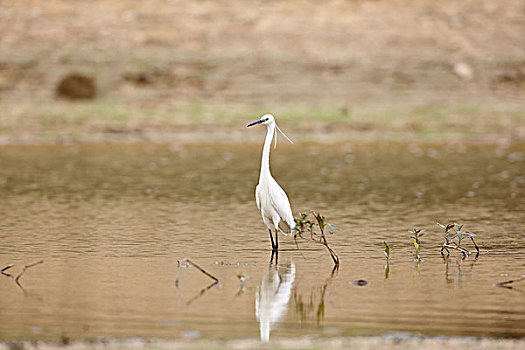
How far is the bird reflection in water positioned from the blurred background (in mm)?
15743

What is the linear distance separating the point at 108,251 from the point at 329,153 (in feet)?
40.4

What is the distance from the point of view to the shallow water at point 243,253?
7.04 metres

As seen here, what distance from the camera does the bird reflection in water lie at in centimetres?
698

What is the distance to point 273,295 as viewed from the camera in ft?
26.0

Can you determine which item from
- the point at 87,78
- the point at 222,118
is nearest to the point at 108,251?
the point at 222,118

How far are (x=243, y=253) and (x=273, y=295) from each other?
2.03m

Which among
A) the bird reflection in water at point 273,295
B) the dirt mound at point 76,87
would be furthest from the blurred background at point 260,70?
the bird reflection in water at point 273,295

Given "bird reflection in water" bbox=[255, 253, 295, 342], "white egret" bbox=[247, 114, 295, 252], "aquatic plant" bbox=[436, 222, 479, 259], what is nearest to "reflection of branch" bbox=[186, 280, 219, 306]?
"bird reflection in water" bbox=[255, 253, 295, 342]

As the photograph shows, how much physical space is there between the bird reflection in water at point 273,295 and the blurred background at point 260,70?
15743 mm

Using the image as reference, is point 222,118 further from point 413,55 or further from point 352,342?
point 352,342

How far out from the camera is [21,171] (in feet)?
59.4

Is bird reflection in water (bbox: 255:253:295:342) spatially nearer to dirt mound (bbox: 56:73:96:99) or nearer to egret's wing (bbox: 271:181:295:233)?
egret's wing (bbox: 271:181:295:233)

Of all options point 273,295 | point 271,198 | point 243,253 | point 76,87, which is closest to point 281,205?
point 271,198

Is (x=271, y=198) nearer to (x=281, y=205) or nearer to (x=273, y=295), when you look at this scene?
(x=281, y=205)
